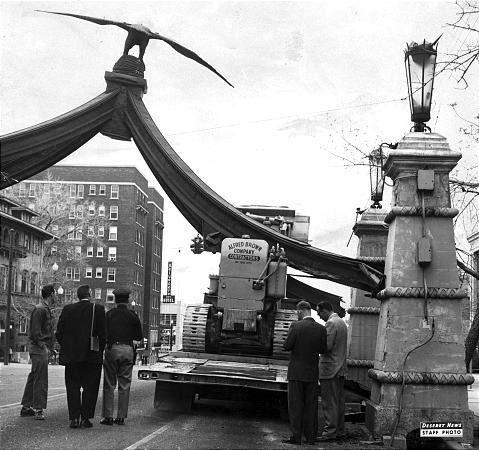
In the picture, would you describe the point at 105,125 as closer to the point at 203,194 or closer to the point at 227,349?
the point at 203,194

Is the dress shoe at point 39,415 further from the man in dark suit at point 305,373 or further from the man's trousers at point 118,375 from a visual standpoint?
the man in dark suit at point 305,373

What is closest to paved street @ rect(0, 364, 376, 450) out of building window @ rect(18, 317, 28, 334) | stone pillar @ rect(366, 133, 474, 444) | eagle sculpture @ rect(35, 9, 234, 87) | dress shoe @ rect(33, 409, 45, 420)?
dress shoe @ rect(33, 409, 45, 420)

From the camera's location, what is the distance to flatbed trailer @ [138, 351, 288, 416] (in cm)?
1127

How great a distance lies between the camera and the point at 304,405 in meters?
10.1

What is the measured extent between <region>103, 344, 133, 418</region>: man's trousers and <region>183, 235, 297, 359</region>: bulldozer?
3.73 meters

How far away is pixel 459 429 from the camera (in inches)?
367

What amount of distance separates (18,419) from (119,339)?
1.81 meters

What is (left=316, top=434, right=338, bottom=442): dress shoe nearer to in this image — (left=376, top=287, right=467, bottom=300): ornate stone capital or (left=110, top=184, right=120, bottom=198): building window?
(left=376, top=287, right=467, bottom=300): ornate stone capital

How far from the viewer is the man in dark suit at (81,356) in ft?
32.2

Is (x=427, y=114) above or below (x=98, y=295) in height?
above

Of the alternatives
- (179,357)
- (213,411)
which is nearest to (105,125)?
(179,357)

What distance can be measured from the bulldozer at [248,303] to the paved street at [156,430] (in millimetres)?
1280

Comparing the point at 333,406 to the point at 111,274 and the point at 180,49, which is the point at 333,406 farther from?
the point at 111,274

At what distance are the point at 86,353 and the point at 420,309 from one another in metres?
4.66
